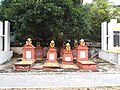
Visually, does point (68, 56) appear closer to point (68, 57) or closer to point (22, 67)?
point (68, 57)

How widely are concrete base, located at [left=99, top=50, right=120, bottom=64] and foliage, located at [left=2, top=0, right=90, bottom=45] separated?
2.47 metres

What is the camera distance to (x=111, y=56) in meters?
18.0

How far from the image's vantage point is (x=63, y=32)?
66.8ft

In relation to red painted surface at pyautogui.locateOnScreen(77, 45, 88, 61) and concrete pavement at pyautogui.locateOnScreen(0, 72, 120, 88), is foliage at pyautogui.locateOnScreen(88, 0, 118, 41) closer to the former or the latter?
red painted surface at pyautogui.locateOnScreen(77, 45, 88, 61)

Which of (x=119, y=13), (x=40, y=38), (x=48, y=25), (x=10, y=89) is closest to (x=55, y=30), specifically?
(x=48, y=25)

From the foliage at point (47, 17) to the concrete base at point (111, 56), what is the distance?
2467 mm

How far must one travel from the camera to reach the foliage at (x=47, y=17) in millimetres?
18094

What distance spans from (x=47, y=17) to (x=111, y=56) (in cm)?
571

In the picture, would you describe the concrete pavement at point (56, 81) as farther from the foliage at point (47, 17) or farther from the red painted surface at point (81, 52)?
the foliage at point (47, 17)

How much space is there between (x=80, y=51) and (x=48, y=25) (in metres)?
4.19

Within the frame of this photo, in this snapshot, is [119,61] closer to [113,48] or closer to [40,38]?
[113,48]

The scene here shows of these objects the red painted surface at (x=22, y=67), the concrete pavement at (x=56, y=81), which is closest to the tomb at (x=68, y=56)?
the red painted surface at (x=22, y=67)

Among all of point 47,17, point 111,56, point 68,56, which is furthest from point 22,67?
point 111,56

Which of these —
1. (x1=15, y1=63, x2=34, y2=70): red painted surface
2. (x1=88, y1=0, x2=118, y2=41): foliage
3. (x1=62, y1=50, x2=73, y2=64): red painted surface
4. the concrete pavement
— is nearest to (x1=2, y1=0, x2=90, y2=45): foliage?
(x1=62, y1=50, x2=73, y2=64): red painted surface
